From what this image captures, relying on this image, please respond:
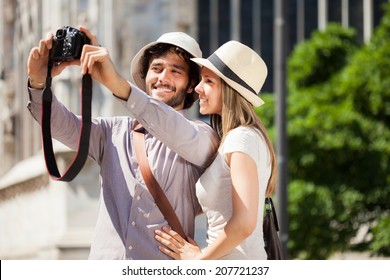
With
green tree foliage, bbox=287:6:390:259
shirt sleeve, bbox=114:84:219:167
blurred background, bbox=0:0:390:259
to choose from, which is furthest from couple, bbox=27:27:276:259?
green tree foliage, bbox=287:6:390:259

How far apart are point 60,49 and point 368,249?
62.0 ft

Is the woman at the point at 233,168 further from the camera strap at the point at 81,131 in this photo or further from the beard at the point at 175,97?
the camera strap at the point at 81,131

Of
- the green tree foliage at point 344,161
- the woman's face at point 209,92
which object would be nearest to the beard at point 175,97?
the woman's face at point 209,92

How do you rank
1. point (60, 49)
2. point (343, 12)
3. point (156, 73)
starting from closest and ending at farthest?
point (60, 49) < point (156, 73) < point (343, 12)

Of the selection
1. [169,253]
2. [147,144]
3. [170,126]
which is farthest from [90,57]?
[169,253]

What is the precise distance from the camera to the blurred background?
46.1ft

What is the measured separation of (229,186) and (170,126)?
9.8 inches

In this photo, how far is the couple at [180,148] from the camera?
144 inches

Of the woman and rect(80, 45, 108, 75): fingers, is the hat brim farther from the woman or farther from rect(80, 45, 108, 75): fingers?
rect(80, 45, 108, 75): fingers

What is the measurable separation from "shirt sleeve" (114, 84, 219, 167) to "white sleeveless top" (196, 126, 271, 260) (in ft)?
0.23

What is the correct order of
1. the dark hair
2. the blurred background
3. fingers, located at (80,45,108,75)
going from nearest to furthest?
fingers, located at (80,45,108,75) → the dark hair → the blurred background
